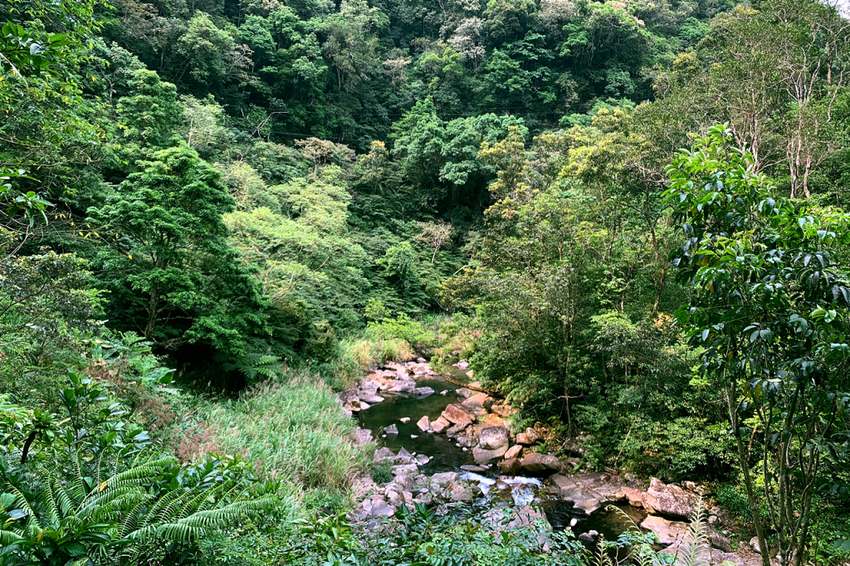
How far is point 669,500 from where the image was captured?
5883 mm

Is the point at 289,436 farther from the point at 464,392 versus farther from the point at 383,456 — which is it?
the point at 464,392

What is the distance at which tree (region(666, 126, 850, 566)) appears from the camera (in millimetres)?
1936

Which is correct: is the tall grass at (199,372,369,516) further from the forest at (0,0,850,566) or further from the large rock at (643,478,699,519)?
the large rock at (643,478,699,519)

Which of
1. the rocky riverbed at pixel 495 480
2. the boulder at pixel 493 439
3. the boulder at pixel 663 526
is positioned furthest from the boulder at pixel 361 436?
the boulder at pixel 663 526

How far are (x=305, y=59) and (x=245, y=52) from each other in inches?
134

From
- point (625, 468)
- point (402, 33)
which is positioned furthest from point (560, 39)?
point (625, 468)

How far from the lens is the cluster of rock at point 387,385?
10734mm

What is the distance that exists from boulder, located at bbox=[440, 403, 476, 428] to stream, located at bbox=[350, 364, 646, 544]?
57 centimetres

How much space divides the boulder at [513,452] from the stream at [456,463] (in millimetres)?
289

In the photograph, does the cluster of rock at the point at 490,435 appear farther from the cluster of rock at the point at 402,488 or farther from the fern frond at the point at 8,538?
the fern frond at the point at 8,538

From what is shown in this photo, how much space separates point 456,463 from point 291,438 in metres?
3.25

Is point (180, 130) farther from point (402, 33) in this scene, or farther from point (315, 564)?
point (402, 33)

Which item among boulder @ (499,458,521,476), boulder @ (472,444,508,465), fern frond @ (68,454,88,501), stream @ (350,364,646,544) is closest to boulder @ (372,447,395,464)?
stream @ (350,364,646,544)

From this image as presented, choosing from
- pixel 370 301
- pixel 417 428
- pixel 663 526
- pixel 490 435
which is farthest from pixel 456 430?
pixel 370 301
